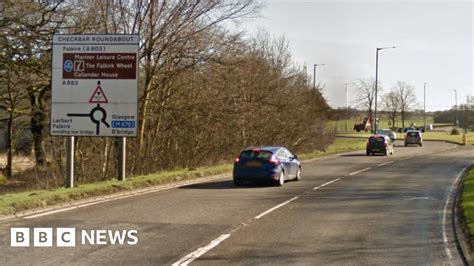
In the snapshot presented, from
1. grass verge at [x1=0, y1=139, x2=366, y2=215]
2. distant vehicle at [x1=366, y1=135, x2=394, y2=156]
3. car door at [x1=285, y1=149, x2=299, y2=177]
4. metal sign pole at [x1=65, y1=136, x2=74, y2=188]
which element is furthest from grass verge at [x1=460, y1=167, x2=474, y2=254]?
distant vehicle at [x1=366, y1=135, x2=394, y2=156]

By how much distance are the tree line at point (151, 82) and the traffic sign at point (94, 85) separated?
3415 mm

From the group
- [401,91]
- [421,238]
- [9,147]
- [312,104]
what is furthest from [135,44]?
[401,91]

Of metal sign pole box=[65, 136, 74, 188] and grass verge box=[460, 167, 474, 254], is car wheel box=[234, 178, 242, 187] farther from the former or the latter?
grass verge box=[460, 167, 474, 254]

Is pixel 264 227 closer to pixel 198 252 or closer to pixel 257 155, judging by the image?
pixel 198 252

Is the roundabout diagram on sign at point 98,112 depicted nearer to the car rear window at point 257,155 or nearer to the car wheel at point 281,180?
the car rear window at point 257,155

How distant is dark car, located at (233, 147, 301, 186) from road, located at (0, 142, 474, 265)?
907 millimetres

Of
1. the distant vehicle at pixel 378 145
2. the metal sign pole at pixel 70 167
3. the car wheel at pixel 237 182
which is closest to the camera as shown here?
the metal sign pole at pixel 70 167

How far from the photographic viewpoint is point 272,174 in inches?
795

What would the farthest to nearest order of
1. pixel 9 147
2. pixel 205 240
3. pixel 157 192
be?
pixel 9 147 < pixel 157 192 < pixel 205 240

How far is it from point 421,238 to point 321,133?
35.2 m

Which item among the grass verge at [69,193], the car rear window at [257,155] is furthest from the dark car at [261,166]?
the grass verge at [69,193]

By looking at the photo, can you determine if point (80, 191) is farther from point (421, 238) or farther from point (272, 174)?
point (421, 238)

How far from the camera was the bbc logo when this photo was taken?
9.36 metres

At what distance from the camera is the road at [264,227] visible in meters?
8.66
